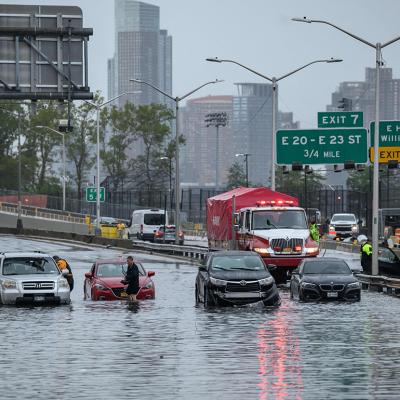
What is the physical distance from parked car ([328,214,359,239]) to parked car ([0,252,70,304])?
6478cm

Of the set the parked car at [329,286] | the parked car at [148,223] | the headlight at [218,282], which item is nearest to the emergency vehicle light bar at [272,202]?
the parked car at [329,286]

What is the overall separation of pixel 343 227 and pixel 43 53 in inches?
2424

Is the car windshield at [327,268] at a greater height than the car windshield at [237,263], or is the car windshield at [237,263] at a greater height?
the car windshield at [237,263]

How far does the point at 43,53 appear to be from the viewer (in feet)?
145

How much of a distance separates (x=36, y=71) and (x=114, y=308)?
35.1 ft

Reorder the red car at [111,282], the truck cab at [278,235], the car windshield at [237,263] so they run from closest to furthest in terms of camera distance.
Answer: the car windshield at [237,263] < the red car at [111,282] < the truck cab at [278,235]

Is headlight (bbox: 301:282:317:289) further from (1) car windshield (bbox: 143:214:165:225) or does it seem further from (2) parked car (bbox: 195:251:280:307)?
(1) car windshield (bbox: 143:214:165:225)

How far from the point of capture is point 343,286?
127ft

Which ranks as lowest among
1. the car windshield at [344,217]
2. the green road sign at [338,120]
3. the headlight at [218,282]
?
the headlight at [218,282]

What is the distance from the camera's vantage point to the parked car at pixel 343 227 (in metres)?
102

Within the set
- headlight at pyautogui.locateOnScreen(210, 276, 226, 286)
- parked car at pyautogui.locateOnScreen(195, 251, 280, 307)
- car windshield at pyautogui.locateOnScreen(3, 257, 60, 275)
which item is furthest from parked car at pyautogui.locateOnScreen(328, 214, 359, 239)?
headlight at pyautogui.locateOnScreen(210, 276, 226, 286)

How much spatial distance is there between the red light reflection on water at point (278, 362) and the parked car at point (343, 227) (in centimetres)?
7216

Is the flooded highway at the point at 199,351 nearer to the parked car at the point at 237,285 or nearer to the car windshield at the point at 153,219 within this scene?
the parked car at the point at 237,285

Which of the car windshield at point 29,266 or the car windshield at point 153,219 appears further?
the car windshield at point 153,219
